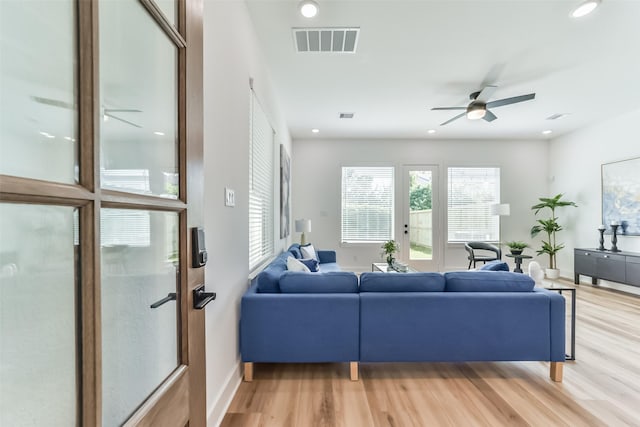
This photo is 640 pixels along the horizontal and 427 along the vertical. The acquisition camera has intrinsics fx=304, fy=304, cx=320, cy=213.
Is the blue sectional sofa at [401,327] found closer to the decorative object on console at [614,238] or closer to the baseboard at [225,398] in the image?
the baseboard at [225,398]

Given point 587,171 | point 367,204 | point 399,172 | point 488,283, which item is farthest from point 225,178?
point 587,171

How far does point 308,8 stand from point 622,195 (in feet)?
18.4

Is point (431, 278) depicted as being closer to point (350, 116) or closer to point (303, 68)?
point (303, 68)

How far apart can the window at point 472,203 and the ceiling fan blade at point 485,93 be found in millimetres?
2864

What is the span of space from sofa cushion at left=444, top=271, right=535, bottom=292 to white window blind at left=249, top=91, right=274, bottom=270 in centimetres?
165

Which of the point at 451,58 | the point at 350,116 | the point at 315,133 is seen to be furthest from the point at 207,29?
the point at 315,133

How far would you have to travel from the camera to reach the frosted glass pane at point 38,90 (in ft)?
1.47

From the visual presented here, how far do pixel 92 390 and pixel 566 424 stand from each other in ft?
7.84

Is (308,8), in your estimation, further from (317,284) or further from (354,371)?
(354,371)

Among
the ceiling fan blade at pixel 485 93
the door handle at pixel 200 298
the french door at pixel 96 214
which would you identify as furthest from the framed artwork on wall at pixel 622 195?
the french door at pixel 96 214

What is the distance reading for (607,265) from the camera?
4.67 metres

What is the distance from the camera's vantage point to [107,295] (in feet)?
2.14

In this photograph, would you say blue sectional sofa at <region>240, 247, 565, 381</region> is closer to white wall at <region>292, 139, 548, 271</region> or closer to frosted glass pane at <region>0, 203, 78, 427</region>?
frosted glass pane at <region>0, 203, 78, 427</region>

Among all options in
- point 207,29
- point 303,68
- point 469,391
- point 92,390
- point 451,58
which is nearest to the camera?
point 92,390
